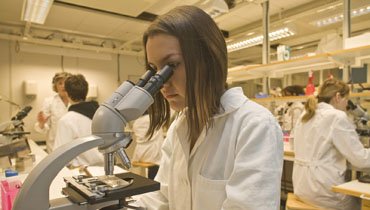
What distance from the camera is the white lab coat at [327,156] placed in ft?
7.21

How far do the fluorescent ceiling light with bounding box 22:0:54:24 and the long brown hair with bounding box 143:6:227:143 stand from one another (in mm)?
2877

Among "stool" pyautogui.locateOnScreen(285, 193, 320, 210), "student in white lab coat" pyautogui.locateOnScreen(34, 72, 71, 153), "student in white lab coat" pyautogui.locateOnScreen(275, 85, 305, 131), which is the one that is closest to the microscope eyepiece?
"stool" pyautogui.locateOnScreen(285, 193, 320, 210)

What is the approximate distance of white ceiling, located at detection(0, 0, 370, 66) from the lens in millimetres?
3797

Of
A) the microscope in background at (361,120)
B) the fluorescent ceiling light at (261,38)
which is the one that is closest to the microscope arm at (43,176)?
the microscope in background at (361,120)

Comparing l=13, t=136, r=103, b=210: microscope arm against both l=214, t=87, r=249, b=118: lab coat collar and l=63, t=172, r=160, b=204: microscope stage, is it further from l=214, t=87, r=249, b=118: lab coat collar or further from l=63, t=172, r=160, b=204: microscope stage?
l=214, t=87, r=249, b=118: lab coat collar

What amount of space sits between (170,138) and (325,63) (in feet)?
8.01

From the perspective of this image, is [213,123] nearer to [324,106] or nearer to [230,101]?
[230,101]

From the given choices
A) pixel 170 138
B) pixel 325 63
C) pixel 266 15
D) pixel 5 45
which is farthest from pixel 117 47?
pixel 170 138

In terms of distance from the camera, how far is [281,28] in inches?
151

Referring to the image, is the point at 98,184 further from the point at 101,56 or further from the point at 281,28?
the point at 101,56

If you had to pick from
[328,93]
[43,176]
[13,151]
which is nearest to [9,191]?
[43,176]

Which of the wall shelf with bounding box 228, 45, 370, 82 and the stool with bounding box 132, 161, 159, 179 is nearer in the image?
the wall shelf with bounding box 228, 45, 370, 82

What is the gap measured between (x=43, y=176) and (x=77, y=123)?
1833 mm

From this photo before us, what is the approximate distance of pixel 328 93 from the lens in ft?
8.18
